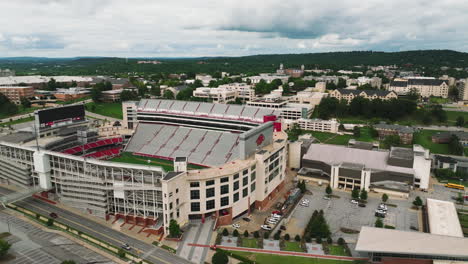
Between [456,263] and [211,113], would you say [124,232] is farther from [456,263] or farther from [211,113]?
[211,113]

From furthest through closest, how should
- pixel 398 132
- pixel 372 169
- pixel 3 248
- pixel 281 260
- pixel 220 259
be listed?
pixel 398 132
pixel 372 169
pixel 281 260
pixel 3 248
pixel 220 259

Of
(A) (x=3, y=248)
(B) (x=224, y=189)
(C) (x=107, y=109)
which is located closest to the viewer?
(A) (x=3, y=248)

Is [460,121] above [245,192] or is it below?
above

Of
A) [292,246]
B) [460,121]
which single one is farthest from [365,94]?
[292,246]

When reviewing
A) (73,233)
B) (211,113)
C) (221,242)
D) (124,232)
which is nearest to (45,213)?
(73,233)

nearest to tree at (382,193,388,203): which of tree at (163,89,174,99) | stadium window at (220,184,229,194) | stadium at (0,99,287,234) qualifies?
stadium at (0,99,287,234)

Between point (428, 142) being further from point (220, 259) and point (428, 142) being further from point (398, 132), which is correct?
point (220, 259)
